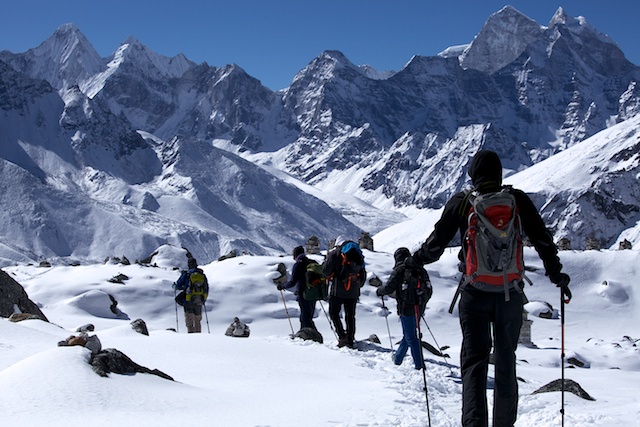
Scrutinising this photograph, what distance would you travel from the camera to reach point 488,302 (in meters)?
5.55

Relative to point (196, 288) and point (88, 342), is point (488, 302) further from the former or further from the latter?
point (196, 288)

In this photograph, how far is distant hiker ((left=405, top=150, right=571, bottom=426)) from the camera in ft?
18.1

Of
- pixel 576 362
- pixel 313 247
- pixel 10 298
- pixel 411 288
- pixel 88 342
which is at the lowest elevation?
pixel 88 342

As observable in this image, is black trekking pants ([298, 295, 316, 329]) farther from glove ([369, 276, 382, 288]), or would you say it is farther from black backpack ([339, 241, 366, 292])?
glove ([369, 276, 382, 288])

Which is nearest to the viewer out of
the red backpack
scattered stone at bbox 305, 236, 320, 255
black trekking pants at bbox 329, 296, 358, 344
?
the red backpack

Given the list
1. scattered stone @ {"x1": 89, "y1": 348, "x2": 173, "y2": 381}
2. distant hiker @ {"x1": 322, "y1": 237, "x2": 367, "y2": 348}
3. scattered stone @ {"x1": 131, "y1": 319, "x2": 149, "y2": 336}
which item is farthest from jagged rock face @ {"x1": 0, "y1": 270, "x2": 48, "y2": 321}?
scattered stone @ {"x1": 89, "y1": 348, "x2": 173, "y2": 381}

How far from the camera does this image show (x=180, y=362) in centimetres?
966

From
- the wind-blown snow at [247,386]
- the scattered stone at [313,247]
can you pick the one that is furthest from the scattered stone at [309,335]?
the scattered stone at [313,247]

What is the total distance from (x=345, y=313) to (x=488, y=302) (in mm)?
7944

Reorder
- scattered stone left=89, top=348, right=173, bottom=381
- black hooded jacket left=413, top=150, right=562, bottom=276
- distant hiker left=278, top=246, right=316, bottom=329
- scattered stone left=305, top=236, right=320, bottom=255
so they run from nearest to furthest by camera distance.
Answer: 1. black hooded jacket left=413, top=150, right=562, bottom=276
2. scattered stone left=89, top=348, right=173, bottom=381
3. distant hiker left=278, top=246, right=316, bottom=329
4. scattered stone left=305, top=236, right=320, bottom=255

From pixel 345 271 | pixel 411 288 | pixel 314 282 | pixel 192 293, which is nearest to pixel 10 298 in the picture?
pixel 192 293

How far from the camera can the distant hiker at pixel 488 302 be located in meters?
5.51

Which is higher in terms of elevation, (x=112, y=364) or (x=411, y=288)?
(x=411, y=288)

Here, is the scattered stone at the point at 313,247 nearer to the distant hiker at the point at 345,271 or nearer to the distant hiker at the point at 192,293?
the distant hiker at the point at 192,293
